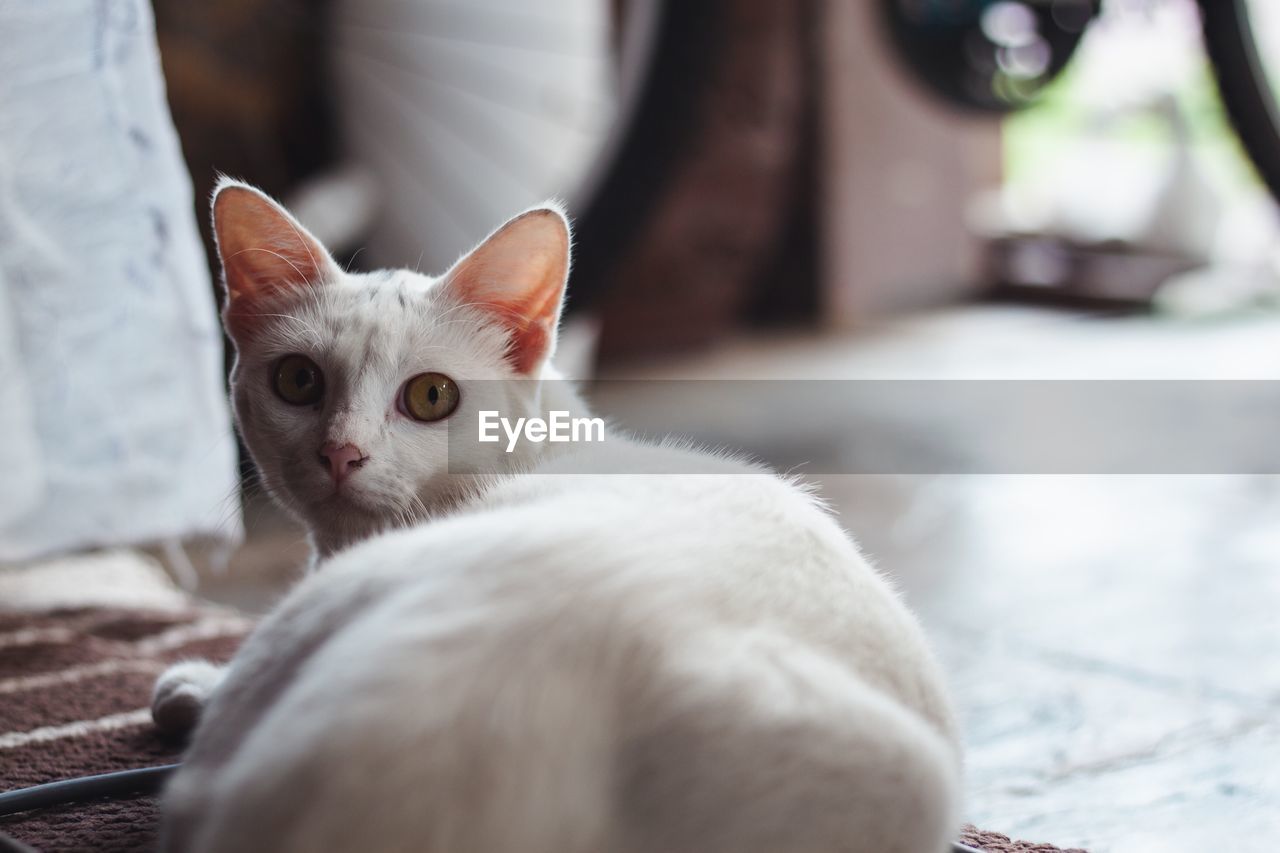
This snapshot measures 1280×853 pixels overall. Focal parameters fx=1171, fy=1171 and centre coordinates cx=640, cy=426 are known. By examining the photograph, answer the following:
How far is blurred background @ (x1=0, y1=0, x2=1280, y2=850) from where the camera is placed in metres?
1.27

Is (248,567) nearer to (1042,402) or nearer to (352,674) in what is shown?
(352,674)

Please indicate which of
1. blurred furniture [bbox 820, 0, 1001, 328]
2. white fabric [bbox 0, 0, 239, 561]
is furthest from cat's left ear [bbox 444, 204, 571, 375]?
blurred furniture [bbox 820, 0, 1001, 328]

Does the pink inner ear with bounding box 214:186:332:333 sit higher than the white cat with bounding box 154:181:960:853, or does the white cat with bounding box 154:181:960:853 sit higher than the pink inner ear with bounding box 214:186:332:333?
the pink inner ear with bounding box 214:186:332:333

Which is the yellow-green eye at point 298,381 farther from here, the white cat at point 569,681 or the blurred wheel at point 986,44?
the blurred wheel at point 986,44

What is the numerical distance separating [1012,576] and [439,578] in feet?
4.12

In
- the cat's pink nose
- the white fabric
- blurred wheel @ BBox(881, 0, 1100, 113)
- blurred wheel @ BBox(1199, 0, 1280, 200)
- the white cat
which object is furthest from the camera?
blurred wheel @ BBox(881, 0, 1100, 113)

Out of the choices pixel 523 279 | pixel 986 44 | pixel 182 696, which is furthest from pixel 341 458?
pixel 986 44

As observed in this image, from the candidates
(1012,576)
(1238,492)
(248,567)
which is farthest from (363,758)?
(1238,492)

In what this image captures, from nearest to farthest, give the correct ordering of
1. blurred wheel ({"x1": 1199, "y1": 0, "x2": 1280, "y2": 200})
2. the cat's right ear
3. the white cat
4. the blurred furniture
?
the white cat
the cat's right ear
blurred wheel ({"x1": 1199, "y1": 0, "x2": 1280, "y2": 200})
the blurred furniture

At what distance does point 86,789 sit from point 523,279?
1.78 ft

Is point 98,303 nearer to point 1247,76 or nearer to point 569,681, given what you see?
point 569,681

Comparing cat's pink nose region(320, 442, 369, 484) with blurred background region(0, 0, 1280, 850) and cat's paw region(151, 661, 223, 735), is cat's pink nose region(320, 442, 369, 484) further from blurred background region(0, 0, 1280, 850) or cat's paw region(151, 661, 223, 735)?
blurred background region(0, 0, 1280, 850)

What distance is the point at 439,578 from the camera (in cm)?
61

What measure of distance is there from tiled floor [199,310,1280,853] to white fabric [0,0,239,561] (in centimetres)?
39
